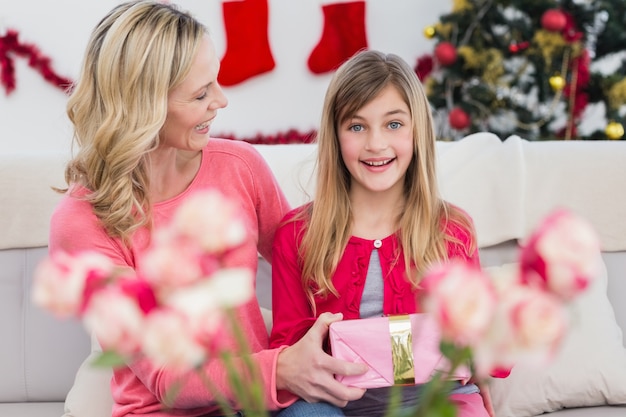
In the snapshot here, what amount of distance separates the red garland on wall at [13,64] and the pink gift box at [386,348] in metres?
2.73

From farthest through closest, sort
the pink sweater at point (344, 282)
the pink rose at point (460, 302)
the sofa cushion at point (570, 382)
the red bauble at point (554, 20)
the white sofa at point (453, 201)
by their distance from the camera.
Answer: the red bauble at point (554, 20) < the white sofa at point (453, 201) < the sofa cushion at point (570, 382) < the pink sweater at point (344, 282) < the pink rose at point (460, 302)

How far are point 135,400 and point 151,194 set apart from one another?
1.30ft

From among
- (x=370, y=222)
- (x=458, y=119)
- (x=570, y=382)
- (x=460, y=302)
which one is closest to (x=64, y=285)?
(x=460, y=302)

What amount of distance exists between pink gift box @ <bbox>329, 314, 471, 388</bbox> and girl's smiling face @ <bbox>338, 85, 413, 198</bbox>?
31cm

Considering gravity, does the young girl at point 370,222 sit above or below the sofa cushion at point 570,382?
above

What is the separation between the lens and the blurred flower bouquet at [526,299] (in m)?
0.49

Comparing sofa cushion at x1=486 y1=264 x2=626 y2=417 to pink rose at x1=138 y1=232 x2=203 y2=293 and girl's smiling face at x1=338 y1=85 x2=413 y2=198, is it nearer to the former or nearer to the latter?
girl's smiling face at x1=338 y1=85 x2=413 y2=198

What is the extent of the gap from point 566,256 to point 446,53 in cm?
304

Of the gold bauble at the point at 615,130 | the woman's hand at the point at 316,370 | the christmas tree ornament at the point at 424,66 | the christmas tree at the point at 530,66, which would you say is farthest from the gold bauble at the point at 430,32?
the woman's hand at the point at 316,370

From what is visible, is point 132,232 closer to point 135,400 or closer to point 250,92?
point 135,400

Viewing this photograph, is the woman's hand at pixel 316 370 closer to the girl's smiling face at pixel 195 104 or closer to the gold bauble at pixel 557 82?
the girl's smiling face at pixel 195 104

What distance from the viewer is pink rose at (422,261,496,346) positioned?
0.49m

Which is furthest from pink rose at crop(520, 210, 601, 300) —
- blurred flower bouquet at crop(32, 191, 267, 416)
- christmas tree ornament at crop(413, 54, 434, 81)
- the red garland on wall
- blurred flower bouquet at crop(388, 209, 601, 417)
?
the red garland on wall

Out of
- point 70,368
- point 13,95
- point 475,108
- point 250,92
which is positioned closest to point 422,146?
point 70,368
